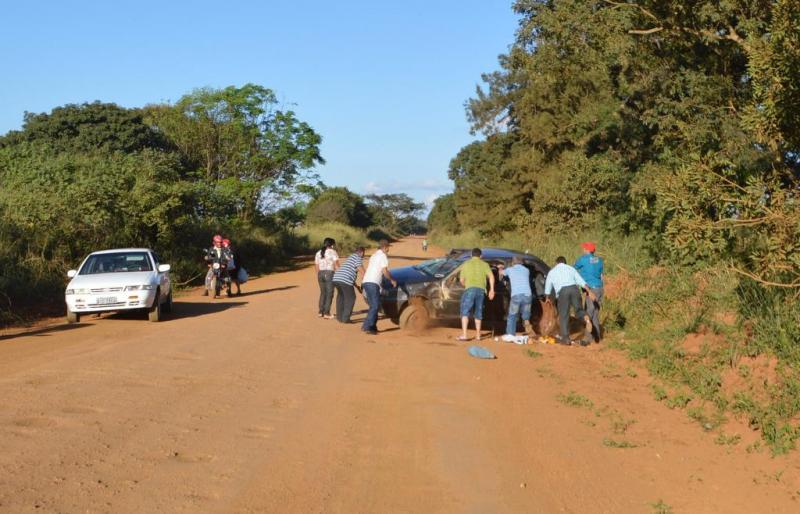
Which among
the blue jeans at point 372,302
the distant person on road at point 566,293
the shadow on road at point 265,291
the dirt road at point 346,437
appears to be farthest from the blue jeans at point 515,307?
the shadow on road at point 265,291

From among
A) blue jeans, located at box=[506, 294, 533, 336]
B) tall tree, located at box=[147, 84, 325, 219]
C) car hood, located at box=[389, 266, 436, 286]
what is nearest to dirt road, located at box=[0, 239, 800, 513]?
blue jeans, located at box=[506, 294, 533, 336]

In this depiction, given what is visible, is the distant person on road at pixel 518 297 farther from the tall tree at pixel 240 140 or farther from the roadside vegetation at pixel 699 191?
the tall tree at pixel 240 140

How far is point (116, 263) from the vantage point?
54.3 feet

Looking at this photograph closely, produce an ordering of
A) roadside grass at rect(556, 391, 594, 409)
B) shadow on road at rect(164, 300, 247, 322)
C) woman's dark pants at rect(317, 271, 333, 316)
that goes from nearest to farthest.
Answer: roadside grass at rect(556, 391, 594, 409) < woman's dark pants at rect(317, 271, 333, 316) < shadow on road at rect(164, 300, 247, 322)

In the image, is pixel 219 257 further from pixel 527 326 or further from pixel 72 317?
pixel 527 326

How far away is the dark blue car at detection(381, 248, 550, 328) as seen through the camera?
48.1 feet

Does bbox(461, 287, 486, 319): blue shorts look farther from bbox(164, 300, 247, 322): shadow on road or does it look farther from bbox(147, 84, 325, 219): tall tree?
bbox(147, 84, 325, 219): tall tree

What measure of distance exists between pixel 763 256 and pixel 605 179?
729 inches

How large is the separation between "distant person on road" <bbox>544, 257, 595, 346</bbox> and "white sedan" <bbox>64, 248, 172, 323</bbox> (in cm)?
765

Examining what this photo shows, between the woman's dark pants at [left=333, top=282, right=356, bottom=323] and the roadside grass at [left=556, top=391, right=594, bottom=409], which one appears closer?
the roadside grass at [left=556, top=391, right=594, bottom=409]

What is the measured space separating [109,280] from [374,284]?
5299 mm

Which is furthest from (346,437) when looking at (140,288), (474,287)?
(140,288)

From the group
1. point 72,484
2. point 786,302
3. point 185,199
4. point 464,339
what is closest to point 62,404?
point 72,484

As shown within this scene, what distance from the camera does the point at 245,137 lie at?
40.1m
